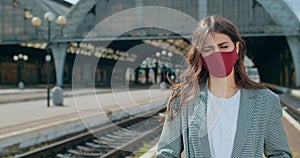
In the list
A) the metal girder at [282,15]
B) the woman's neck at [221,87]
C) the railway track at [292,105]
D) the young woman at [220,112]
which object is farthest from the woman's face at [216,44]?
the metal girder at [282,15]

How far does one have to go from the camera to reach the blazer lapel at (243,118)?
1972 mm


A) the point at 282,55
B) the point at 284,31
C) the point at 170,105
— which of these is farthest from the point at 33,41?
the point at 170,105

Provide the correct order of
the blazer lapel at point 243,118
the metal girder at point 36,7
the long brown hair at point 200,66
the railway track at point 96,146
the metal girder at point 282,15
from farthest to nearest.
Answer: the metal girder at point 36,7, the metal girder at point 282,15, the railway track at point 96,146, the long brown hair at point 200,66, the blazer lapel at point 243,118

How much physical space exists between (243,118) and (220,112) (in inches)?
4.7

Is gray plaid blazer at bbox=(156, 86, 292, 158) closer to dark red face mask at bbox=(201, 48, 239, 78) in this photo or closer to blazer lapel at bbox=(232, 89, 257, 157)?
blazer lapel at bbox=(232, 89, 257, 157)

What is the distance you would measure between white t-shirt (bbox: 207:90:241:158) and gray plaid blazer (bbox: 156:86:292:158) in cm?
3

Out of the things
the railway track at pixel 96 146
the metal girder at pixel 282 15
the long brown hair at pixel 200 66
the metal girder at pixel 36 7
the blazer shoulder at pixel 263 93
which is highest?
the metal girder at pixel 36 7

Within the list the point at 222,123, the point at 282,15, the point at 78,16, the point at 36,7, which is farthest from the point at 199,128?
the point at 36,7


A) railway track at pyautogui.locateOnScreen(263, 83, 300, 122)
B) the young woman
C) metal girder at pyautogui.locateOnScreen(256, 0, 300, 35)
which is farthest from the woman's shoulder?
metal girder at pyautogui.locateOnScreen(256, 0, 300, 35)

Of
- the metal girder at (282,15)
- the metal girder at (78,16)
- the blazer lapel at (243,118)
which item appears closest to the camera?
the blazer lapel at (243,118)

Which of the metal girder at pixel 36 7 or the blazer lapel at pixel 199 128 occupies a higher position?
the metal girder at pixel 36 7

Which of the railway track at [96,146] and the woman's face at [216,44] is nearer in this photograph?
the woman's face at [216,44]

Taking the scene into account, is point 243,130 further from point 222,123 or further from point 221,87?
point 221,87

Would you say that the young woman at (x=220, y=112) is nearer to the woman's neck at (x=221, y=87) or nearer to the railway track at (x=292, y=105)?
A: the woman's neck at (x=221, y=87)
